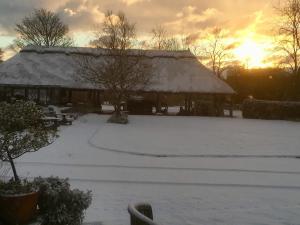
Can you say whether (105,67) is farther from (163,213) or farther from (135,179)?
(163,213)

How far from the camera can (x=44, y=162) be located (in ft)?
42.5

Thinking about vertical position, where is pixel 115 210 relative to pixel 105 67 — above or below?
below

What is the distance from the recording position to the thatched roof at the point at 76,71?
3606 cm

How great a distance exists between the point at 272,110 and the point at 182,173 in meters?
23.5

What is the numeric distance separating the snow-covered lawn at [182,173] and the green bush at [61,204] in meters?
1.10

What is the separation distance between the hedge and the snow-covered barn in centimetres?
206

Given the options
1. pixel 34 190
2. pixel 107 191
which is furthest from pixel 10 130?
pixel 107 191

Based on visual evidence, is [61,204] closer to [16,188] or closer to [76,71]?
[16,188]

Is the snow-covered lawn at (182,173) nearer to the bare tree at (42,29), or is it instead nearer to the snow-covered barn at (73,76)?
the snow-covered barn at (73,76)

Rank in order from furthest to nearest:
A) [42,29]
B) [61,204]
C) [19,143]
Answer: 1. [42,29]
2. [19,143]
3. [61,204]

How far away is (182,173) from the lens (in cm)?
1206

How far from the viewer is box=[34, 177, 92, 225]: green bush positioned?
5914 mm

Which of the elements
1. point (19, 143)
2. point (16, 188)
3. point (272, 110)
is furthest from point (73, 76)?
point (16, 188)

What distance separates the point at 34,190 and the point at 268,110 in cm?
3009
